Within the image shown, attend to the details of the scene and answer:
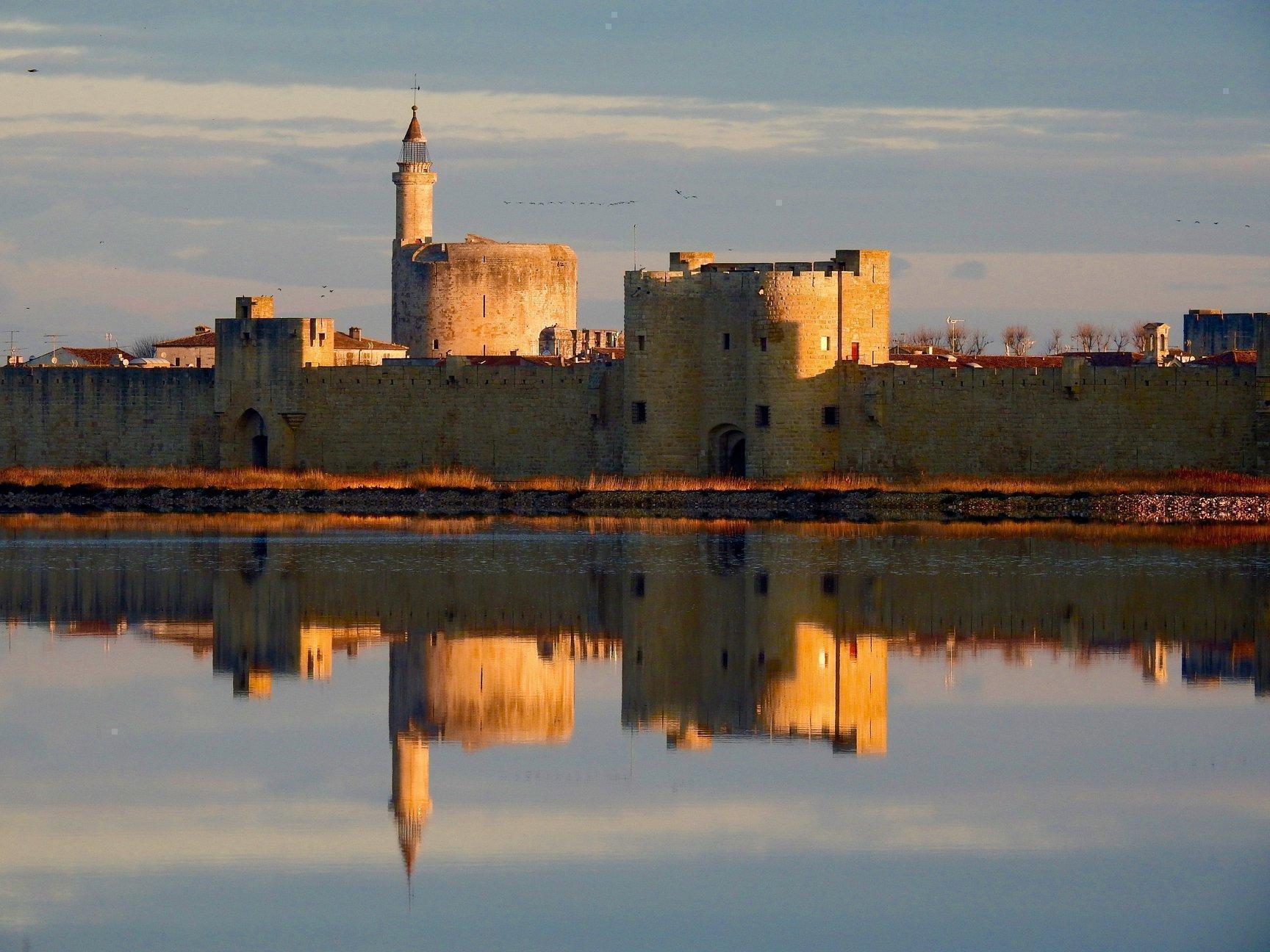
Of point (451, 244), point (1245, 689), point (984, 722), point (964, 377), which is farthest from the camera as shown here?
point (451, 244)

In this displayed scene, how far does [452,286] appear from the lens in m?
53.4

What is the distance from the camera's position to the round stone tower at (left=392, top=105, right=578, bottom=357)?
5338 cm

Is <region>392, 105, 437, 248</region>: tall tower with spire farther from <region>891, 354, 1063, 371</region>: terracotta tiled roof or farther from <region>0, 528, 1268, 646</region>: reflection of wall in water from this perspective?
<region>0, 528, 1268, 646</region>: reflection of wall in water

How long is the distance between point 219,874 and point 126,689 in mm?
6542

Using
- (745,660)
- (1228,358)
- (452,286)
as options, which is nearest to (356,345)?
(452,286)

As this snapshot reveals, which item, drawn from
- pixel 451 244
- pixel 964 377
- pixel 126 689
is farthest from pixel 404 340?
pixel 126 689

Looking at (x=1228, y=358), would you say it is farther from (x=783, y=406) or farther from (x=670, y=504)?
(x=670, y=504)

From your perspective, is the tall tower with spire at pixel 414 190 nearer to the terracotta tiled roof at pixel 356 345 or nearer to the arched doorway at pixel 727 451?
the terracotta tiled roof at pixel 356 345

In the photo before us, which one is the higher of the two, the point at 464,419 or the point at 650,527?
the point at 464,419

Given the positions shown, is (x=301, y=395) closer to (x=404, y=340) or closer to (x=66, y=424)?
(x=66, y=424)

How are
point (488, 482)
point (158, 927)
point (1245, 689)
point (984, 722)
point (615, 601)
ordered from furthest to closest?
point (488, 482)
point (615, 601)
point (1245, 689)
point (984, 722)
point (158, 927)

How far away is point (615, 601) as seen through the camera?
2530cm

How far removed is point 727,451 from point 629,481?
1572mm

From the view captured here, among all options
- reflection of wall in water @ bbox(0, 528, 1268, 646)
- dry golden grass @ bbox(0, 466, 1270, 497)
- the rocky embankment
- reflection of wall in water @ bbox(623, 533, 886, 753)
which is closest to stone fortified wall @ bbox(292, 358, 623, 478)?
dry golden grass @ bbox(0, 466, 1270, 497)
